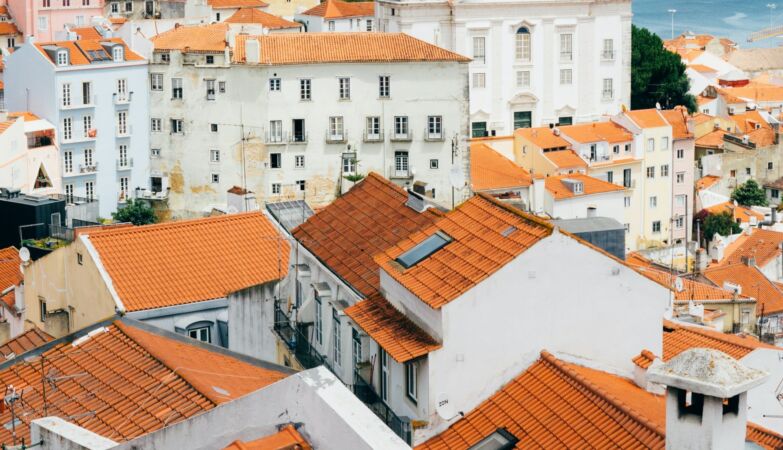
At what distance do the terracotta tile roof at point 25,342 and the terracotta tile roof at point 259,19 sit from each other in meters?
53.8

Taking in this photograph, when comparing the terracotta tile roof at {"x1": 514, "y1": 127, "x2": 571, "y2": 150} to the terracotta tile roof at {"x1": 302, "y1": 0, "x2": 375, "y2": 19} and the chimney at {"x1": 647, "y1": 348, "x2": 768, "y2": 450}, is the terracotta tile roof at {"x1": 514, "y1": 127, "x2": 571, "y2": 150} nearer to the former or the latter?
the terracotta tile roof at {"x1": 302, "y1": 0, "x2": 375, "y2": 19}

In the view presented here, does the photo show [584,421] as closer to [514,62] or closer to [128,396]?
[128,396]

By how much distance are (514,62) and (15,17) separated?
24.1 metres

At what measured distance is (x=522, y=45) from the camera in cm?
6644

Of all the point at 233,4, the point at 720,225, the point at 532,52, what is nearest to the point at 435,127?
the point at 720,225

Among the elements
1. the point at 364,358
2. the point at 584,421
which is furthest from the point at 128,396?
the point at 584,421

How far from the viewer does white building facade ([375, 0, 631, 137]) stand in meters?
65.4

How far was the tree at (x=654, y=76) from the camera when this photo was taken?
72.6 meters

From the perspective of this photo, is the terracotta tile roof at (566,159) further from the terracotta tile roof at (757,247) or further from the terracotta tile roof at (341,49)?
A: the terracotta tile roof at (757,247)

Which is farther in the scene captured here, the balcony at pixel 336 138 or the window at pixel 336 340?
the balcony at pixel 336 138

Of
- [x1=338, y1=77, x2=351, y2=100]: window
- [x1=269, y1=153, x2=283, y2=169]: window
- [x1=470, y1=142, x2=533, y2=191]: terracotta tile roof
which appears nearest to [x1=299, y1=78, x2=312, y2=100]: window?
[x1=338, y1=77, x2=351, y2=100]: window

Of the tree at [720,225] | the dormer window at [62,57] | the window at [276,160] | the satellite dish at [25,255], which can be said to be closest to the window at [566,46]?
the tree at [720,225]

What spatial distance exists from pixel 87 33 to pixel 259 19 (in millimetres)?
15749

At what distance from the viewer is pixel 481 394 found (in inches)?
551
